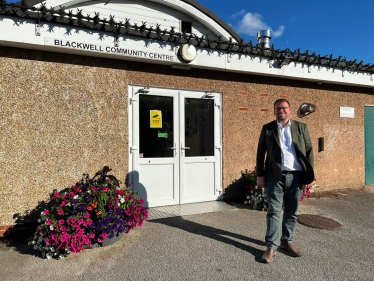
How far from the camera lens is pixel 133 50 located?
177 inches

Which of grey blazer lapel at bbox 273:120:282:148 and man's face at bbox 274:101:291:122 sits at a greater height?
man's face at bbox 274:101:291:122

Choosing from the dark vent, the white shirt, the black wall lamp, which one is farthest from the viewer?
the dark vent

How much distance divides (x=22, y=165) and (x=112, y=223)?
1654 mm

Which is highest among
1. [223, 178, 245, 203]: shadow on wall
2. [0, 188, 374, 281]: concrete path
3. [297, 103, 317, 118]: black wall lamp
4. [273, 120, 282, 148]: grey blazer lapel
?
[297, 103, 317, 118]: black wall lamp

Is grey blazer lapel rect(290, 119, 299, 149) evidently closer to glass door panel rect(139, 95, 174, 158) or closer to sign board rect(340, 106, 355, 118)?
glass door panel rect(139, 95, 174, 158)

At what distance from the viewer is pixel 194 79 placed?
17.8ft

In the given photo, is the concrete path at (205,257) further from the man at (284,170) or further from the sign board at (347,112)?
the sign board at (347,112)

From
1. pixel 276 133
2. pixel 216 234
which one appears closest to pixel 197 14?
pixel 276 133

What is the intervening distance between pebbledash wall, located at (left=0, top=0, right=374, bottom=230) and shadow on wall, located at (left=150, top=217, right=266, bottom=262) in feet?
3.88

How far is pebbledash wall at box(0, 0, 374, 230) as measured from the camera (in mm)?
4062

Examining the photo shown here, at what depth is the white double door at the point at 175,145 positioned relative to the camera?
→ 5.03 meters

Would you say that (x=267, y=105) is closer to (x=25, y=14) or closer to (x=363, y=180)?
(x=363, y=180)

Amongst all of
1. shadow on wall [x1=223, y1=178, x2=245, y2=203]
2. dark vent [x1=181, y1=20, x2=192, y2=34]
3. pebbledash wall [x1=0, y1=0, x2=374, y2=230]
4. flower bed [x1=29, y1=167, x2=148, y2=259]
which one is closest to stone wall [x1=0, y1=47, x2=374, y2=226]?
pebbledash wall [x1=0, y1=0, x2=374, y2=230]

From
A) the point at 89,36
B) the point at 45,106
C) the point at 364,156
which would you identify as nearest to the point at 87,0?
the point at 89,36
